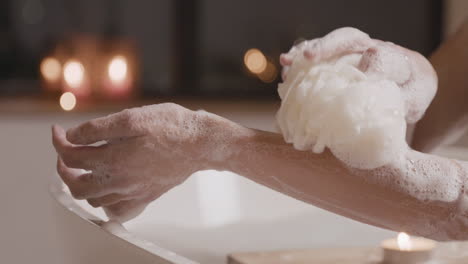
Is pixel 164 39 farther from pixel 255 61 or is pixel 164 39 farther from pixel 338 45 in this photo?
pixel 338 45

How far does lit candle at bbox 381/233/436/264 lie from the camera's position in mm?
512

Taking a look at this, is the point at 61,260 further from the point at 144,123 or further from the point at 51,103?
the point at 51,103

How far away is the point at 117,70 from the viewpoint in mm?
1768

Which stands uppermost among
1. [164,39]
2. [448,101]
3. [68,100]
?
[448,101]

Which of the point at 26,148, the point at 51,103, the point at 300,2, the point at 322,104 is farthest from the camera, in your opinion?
the point at 300,2

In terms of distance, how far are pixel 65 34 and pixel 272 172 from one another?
62.8 inches

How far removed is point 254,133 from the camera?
394 mm

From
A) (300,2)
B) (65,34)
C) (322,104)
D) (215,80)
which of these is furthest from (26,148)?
(322,104)

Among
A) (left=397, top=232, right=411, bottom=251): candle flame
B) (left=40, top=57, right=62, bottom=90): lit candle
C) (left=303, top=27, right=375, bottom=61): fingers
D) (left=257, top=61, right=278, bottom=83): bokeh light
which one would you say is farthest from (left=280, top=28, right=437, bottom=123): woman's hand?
(left=257, top=61, right=278, bottom=83): bokeh light

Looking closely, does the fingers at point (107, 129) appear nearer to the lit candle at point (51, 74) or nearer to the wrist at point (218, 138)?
the wrist at point (218, 138)

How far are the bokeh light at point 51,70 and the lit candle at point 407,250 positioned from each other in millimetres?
1415

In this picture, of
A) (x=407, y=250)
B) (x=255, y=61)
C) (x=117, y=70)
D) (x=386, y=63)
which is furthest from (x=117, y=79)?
(x=386, y=63)

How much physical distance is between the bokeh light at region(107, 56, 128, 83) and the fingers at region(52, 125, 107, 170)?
54.2 inches

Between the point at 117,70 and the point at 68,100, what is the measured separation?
14 cm
